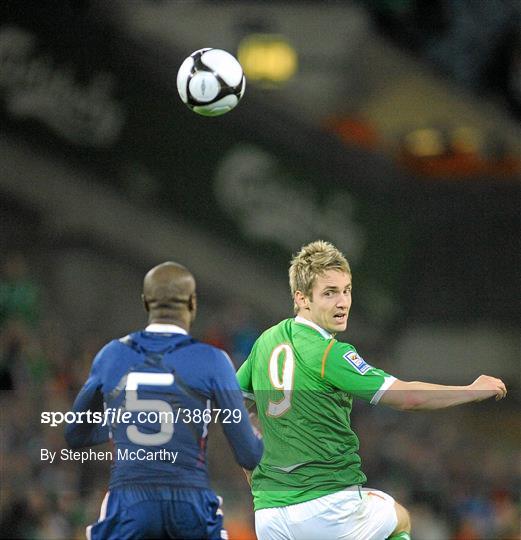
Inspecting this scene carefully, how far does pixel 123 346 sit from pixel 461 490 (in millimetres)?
7602

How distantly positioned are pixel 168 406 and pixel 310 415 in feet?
3.03

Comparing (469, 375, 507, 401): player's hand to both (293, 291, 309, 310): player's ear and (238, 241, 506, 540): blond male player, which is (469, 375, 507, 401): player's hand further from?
(293, 291, 309, 310): player's ear

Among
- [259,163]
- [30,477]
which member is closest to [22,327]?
[30,477]

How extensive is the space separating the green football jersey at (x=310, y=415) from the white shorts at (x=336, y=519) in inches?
1.6

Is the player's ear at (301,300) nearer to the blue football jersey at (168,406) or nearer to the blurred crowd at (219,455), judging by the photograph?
the blue football jersey at (168,406)

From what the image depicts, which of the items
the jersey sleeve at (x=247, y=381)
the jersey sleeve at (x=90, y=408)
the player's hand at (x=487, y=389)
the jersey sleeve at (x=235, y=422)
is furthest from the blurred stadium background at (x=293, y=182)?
the jersey sleeve at (x=235, y=422)

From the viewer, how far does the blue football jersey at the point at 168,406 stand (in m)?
4.13

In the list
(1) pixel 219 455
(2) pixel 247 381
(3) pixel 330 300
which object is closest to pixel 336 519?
(2) pixel 247 381

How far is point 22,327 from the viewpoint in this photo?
425 inches

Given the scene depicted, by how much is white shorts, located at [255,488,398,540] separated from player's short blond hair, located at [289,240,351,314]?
2.75 ft

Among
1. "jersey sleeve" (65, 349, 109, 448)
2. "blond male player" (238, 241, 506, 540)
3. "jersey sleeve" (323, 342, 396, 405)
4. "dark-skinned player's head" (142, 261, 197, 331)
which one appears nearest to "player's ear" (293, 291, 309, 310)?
"blond male player" (238, 241, 506, 540)

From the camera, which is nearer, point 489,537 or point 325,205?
point 489,537

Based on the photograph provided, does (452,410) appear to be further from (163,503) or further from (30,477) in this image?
(163,503)

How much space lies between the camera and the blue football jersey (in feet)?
13.6
